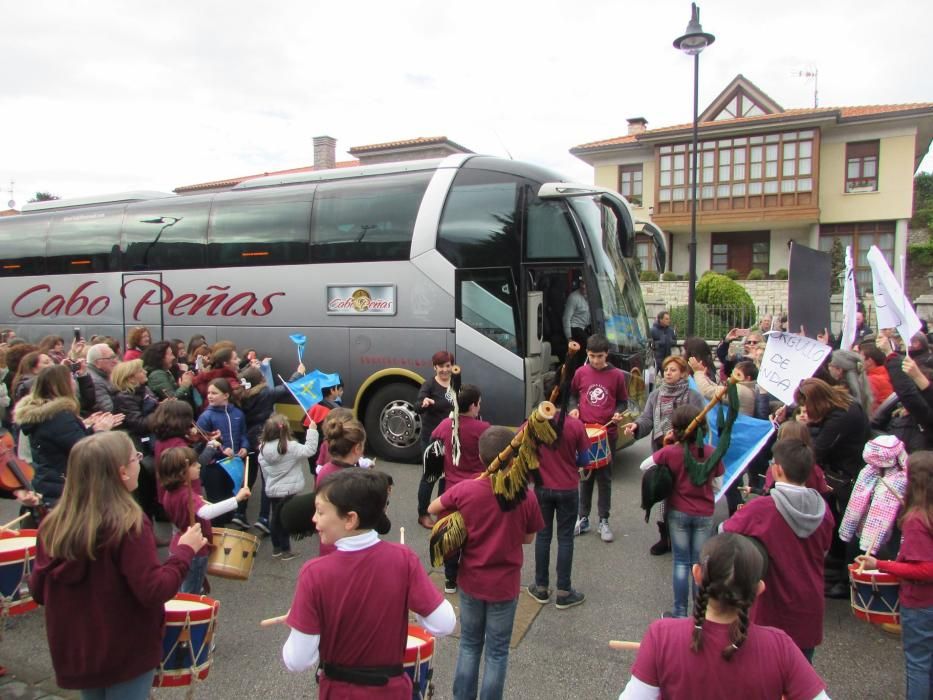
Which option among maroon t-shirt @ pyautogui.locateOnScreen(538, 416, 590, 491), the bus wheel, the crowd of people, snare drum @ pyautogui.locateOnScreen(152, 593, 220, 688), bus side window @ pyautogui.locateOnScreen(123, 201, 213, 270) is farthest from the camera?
bus side window @ pyautogui.locateOnScreen(123, 201, 213, 270)

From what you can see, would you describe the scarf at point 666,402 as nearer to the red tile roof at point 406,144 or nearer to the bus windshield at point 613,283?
the bus windshield at point 613,283

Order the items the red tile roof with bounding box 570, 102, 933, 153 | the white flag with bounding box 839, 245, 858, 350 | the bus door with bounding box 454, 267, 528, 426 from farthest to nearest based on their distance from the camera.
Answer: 1. the red tile roof with bounding box 570, 102, 933, 153
2. the bus door with bounding box 454, 267, 528, 426
3. the white flag with bounding box 839, 245, 858, 350

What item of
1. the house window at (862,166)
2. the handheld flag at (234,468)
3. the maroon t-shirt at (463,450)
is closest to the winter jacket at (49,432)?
the handheld flag at (234,468)

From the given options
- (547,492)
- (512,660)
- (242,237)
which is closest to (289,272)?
(242,237)

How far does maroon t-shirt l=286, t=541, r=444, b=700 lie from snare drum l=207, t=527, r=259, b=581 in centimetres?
180

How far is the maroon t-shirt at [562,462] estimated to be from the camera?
14.9ft

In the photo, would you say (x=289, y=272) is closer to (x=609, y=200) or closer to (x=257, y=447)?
(x=257, y=447)

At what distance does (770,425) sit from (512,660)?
2.47 meters

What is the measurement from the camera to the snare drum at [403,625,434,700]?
2609 millimetres

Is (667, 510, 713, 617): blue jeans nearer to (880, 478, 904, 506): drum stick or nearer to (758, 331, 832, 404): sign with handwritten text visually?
(880, 478, 904, 506): drum stick

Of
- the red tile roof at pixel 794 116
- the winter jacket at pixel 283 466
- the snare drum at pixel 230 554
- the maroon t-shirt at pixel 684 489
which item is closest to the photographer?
the snare drum at pixel 230 554

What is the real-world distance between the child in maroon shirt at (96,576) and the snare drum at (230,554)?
1258 mm

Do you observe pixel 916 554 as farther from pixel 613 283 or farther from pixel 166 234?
pixel 166 234

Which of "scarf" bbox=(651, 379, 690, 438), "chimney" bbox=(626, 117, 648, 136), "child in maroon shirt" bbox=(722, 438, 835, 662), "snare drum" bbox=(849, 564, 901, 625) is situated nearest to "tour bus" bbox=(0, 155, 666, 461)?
"scarf" bbox=(651, 379, 690, 438)
